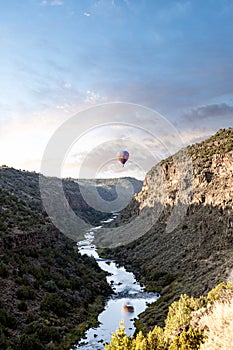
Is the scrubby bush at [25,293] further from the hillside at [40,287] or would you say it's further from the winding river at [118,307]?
the winding river at [118,307]

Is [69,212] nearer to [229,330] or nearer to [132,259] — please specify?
[132,259]

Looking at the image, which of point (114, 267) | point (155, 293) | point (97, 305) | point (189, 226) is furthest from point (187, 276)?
point (114, 267)

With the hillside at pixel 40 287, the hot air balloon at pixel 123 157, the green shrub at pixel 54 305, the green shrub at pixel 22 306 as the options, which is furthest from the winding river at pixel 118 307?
the hot air balloon at pixel 123 157

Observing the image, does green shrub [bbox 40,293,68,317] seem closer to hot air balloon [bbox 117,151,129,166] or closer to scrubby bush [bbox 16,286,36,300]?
scrubby bush [bbox 16,286,36,300]

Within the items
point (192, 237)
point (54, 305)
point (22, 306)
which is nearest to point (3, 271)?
point (22, 306)

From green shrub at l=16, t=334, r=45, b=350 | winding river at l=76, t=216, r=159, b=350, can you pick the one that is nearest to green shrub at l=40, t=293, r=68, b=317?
winding river at l=76, t=216, r=159, b=350
